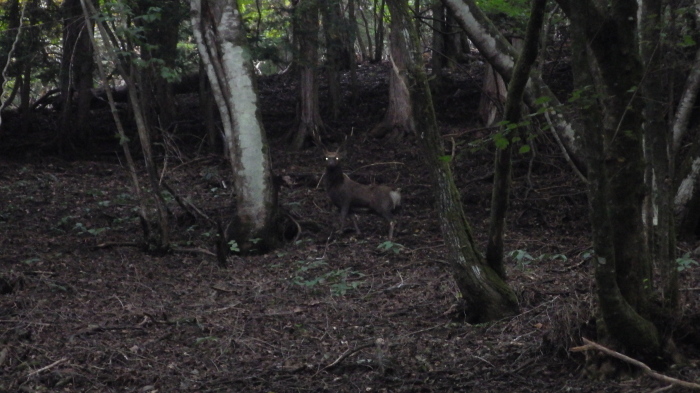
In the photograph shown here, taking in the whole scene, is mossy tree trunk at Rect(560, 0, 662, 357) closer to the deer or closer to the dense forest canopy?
the dense forest canopy

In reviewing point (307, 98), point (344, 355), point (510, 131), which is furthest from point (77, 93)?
point (510, 131)

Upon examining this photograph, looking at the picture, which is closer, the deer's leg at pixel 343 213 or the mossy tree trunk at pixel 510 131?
the mossy tree trunk at pixel 510 131

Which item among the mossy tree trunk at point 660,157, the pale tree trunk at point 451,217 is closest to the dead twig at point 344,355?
the pale tree trunk at point 451,217

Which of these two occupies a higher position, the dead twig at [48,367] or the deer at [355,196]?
the deer at [355,196]

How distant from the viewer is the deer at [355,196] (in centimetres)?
1241

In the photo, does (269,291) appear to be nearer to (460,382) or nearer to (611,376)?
(460,382)

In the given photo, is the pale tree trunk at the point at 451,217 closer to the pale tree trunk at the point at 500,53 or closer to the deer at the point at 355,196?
the pale tree trunk at the point at 500,53

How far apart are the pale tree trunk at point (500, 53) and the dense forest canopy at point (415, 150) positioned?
0.7 inches

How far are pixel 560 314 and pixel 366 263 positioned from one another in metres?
4.74

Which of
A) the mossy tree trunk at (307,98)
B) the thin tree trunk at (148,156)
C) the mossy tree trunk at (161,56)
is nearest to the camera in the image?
the thin tree trunk at (148,156)

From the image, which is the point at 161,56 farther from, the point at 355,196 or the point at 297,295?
the point at 297,295

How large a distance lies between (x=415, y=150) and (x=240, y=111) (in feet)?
20.0

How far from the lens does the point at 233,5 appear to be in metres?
11.6

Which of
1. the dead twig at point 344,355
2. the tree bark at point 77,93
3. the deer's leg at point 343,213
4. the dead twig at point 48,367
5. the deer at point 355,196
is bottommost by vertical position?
the dead twig at point 344,355
